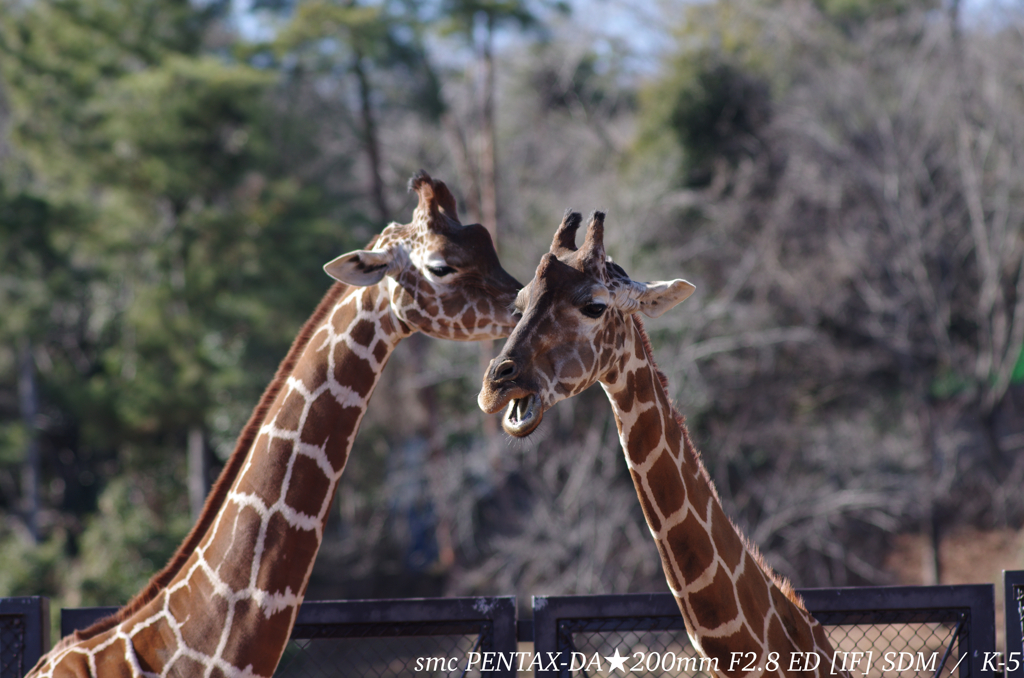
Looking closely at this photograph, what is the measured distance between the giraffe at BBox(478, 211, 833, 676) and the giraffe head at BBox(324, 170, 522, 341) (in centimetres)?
42

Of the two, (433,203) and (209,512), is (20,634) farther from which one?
(433,203)

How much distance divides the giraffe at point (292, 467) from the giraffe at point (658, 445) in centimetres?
57

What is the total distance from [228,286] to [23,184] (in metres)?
5.26

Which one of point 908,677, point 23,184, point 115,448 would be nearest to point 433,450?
point 115,448

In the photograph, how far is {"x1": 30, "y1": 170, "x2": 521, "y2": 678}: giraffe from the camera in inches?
134

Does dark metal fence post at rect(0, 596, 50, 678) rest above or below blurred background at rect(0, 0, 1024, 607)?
below

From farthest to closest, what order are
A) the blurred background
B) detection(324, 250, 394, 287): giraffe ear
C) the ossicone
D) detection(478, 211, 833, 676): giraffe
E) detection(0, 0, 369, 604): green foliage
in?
1. detection(0, 0, 369, 604): green foliage
2. the blurred background
3. the ossicone
4. detection(324, 250, 394, 287): giraffe ear
5. detection(478, 211, 833, 676): giraffe

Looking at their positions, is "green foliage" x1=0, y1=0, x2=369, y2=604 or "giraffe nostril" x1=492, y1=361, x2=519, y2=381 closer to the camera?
"giraffe nostril" x1=492, y1=361, x2=519, y2=381

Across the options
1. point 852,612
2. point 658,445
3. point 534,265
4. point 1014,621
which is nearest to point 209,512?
point 658,445

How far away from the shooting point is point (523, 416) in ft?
9.84

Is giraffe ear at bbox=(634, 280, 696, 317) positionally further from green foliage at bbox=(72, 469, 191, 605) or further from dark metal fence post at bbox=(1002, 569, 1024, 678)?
green foliage at bbox=(72, 469, 191, 605)

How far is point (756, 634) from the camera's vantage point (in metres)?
3.35

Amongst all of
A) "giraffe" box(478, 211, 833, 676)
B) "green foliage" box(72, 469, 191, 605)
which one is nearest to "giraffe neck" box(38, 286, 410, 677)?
"giraffe" box(478, 211, 833, 676)

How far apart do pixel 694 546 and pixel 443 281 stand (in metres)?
1.56
